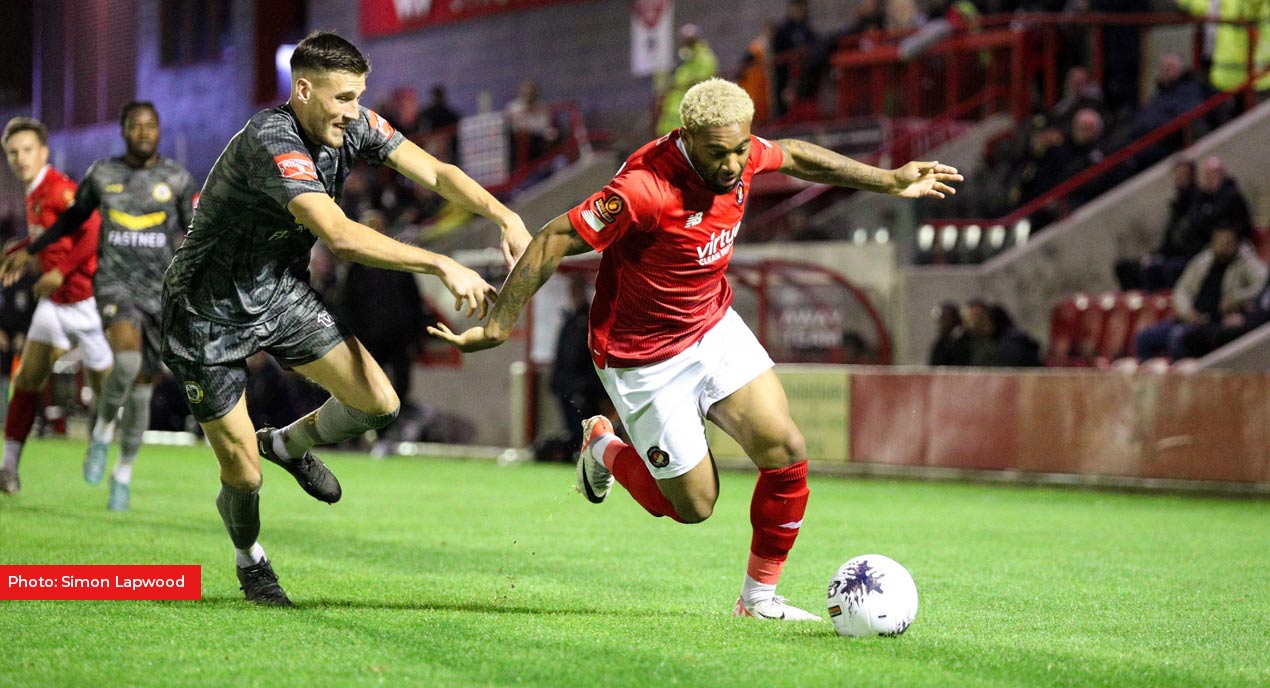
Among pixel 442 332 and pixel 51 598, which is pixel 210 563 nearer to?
pixel 51 598

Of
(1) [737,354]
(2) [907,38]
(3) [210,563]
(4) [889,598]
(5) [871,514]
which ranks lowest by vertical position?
(5) [871,514]

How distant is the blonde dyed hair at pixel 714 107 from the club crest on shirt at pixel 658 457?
131cm

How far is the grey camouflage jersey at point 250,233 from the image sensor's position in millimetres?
5902

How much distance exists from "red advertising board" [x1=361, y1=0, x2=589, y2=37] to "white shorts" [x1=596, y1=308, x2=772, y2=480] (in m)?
20.9

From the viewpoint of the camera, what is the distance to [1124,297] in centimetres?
1472

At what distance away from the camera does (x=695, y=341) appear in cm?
607

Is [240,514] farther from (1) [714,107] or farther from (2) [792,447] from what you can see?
(1) [714,107]

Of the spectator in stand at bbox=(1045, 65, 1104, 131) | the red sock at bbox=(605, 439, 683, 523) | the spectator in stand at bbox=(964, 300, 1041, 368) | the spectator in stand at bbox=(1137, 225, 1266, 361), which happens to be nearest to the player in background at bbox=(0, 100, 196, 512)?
the red sock at bbox=(605, 439, 683, 523)

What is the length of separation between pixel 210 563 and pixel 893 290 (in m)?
10.2

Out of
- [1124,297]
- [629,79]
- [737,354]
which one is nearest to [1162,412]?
[1124,297]

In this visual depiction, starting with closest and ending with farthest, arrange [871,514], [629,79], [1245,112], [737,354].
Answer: [737,354], [871,514], [1245,112], [629,79]

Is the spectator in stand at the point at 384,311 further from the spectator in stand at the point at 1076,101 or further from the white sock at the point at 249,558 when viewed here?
the white sock at the point at 249,558

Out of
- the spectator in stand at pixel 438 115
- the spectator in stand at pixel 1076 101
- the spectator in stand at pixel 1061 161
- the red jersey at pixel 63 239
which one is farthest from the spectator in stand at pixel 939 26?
the red jersey at pixel 63 239

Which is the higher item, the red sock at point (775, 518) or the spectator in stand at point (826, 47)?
the spectator in stand at point (826, 47)
